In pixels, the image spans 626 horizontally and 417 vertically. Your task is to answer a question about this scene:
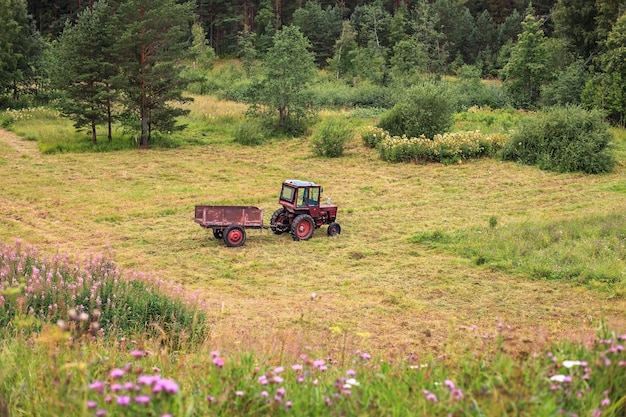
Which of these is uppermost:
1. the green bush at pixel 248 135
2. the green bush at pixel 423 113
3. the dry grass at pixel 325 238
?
the green bush at pixel 423 113

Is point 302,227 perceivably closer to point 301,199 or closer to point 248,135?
point 301,199

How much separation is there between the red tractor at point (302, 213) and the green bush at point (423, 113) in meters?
11.9

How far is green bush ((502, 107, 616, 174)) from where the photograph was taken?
68.2 ft

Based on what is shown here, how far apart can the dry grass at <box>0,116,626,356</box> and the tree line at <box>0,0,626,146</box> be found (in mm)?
3097

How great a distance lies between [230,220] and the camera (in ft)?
41.7

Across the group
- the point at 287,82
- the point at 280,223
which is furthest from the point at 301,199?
the point at 287,82

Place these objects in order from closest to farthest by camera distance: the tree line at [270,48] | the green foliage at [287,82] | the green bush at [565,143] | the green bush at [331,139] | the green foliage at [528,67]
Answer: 1. the green bush at [565,143]
2. the green bush at [331,139]
3. the tree line at [270,48]
4. the green foliage at [287,82]
5. the green foliage at [528,67]

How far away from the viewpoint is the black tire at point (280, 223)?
13453 mm

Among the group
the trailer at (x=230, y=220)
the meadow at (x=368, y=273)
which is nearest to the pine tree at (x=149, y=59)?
the meadow at (x=368, y=273)

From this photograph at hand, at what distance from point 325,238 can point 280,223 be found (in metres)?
1.07

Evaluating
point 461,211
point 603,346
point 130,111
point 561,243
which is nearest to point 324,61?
point 130,111


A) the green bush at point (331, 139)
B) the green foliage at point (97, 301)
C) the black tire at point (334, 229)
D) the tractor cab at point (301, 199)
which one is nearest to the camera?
the green foliage at point (97, 301)

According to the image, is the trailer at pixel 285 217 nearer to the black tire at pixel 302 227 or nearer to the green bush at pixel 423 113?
the black tire at pixel 302 227

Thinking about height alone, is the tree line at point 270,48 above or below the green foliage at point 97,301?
above
